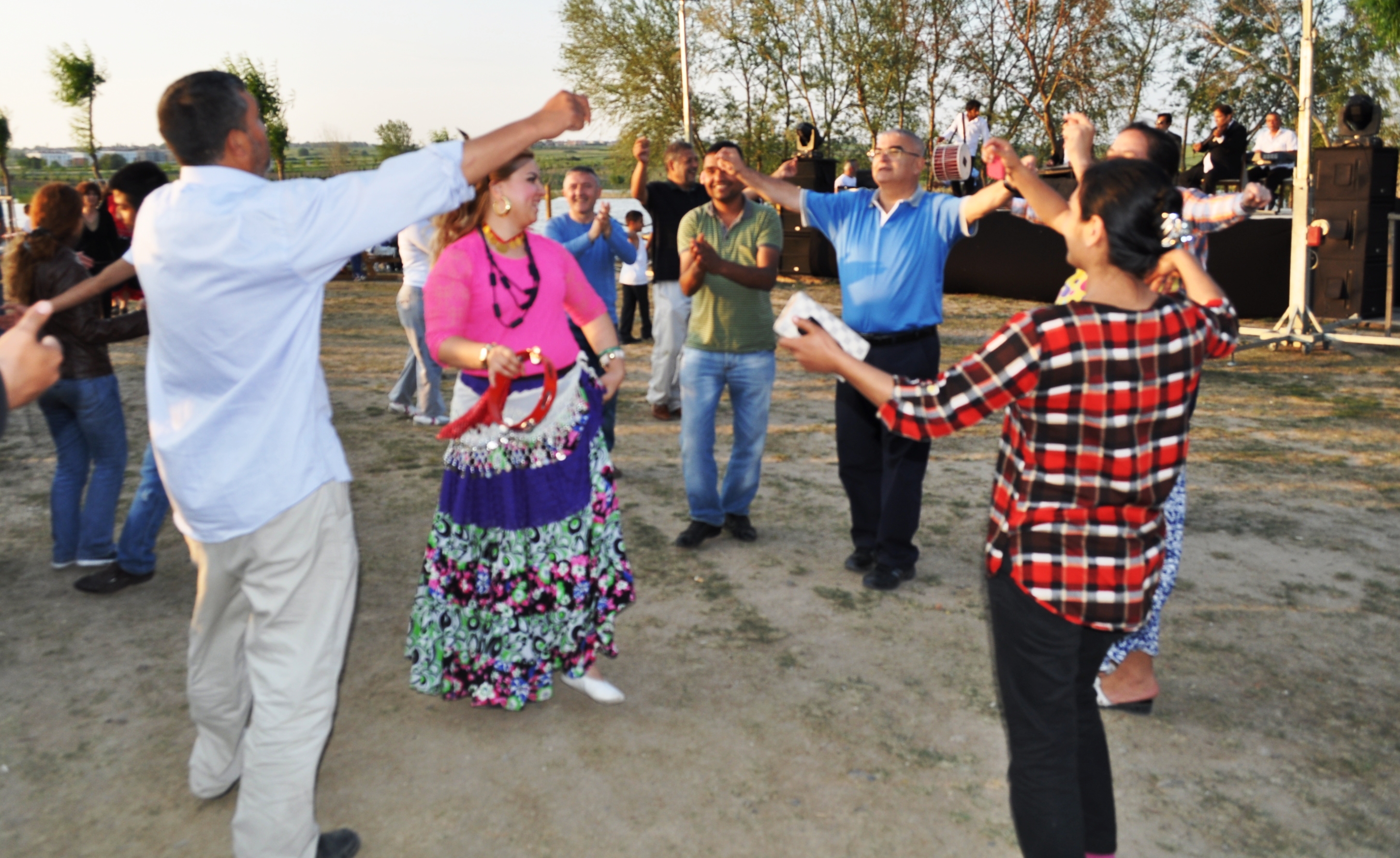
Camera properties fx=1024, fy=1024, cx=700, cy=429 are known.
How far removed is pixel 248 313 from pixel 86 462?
314cm

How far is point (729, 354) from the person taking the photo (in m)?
5.05

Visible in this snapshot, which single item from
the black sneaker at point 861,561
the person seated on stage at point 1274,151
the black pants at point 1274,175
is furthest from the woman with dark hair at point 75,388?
the person seated on stage at point 1274,151

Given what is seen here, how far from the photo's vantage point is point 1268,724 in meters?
3.37

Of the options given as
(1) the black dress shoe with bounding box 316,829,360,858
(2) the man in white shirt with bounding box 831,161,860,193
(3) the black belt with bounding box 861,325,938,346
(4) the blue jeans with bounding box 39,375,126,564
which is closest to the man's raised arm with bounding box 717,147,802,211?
(3) the black belt with bounding box 861,325,938,346

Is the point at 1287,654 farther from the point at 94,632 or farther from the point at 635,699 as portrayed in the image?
the point at 94,632

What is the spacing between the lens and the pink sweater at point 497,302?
10.5ft

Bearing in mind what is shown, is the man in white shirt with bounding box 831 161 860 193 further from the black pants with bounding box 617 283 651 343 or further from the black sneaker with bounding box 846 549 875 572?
the black sneaker with bounding box 846 549 875 572

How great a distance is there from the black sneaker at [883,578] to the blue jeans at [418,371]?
3.58 m

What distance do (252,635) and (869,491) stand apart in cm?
298

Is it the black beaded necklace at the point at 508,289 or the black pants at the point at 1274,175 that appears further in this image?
the black pants at the point at 1274,175

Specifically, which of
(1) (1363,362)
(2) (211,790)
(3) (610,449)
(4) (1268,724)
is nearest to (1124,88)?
(1) (1363,362)

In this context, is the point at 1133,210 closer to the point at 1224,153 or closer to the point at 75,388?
the point at 75,388

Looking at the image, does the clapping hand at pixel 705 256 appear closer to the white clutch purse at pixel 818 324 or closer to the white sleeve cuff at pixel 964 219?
the white sleeve cuff at pixel 964 219

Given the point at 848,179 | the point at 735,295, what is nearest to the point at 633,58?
the point at 848,179
